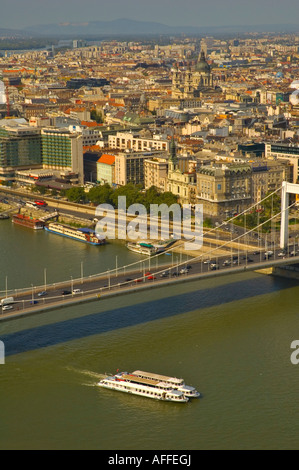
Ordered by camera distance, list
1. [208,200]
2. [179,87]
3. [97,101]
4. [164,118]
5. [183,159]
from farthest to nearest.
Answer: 1. [179,87]
2. [97,101]
3. [164,118]
4. [183,159]
5. [208,200]

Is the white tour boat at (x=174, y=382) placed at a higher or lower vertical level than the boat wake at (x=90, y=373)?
higher

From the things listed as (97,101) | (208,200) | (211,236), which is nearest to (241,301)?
(211,236)

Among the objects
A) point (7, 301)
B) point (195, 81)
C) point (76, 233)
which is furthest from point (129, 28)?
point (7, 301)

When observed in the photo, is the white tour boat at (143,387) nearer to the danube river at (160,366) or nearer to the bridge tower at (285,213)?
the danube river at (160,366)

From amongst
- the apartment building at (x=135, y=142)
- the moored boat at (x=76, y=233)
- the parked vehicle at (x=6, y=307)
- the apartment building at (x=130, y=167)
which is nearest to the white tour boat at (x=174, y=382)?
the parked vehicle at (x=6, y=307)

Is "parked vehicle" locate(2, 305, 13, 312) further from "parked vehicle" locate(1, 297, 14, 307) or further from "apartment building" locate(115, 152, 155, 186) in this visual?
"apartment building" locate(115, 152, 155, 186)

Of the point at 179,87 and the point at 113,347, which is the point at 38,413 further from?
the point at 179,87

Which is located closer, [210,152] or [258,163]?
[258,163]
